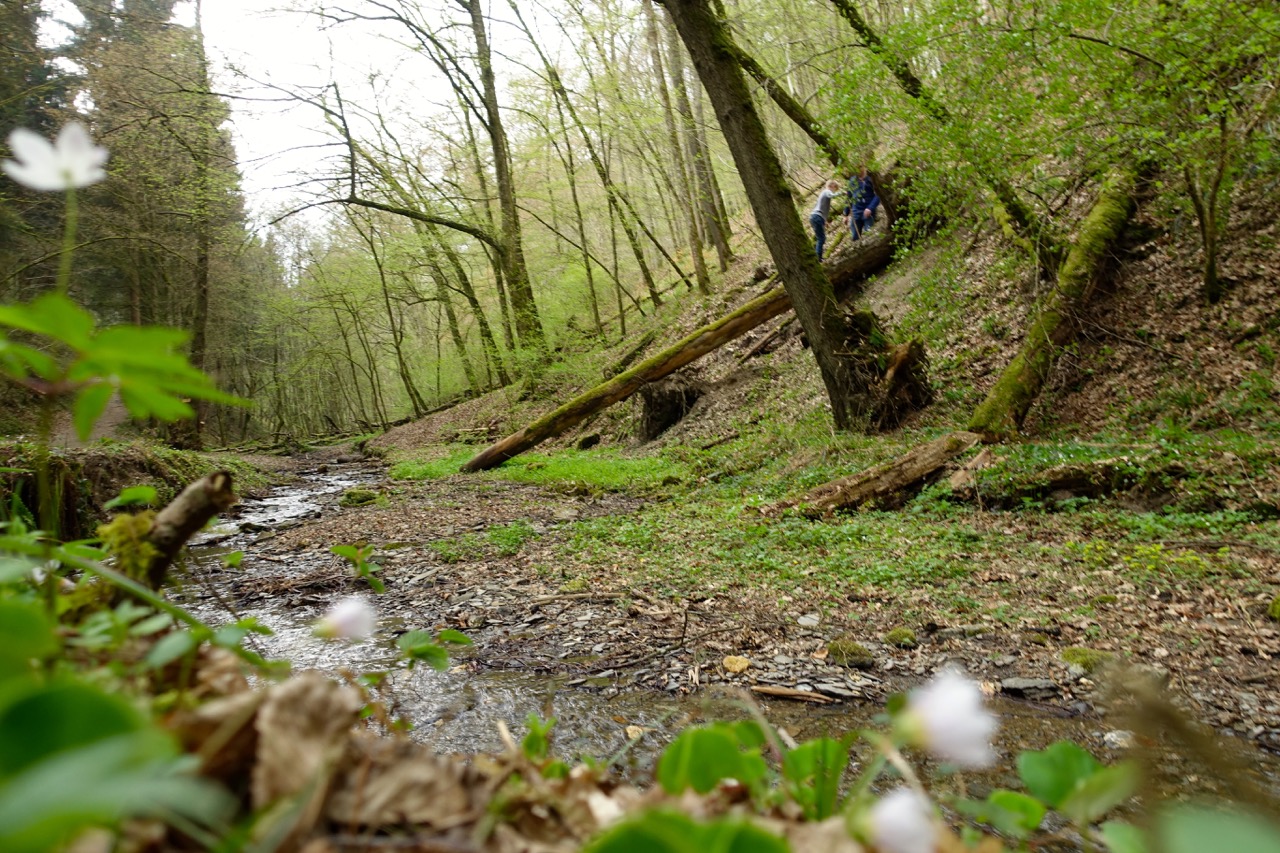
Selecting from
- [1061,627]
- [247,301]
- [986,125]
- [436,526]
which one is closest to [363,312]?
[247,301]

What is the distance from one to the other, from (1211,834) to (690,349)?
1161 centimetres

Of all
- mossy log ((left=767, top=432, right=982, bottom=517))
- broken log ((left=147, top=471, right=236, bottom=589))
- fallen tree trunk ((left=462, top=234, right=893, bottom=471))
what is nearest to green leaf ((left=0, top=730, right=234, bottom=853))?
broken log ((left=147, top=471, right=236, bottom=589))

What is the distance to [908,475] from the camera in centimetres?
639

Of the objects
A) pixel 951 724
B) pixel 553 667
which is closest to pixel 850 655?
pixel 553 667

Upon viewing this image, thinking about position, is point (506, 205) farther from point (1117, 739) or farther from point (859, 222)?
point (1117, 739)

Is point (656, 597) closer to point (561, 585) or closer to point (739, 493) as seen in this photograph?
point (561, 585)

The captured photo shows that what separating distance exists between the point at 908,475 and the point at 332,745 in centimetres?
645

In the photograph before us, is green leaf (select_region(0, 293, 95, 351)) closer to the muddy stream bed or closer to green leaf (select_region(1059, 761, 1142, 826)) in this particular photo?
the muddy stream bed

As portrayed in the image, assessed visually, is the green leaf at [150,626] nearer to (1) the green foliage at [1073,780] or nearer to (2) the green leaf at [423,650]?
(2) the green leaf at [423,650]

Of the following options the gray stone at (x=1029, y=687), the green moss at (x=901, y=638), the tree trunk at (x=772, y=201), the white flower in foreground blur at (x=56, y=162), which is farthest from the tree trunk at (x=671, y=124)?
the white flower in foreground blur at (x=56, y=162)

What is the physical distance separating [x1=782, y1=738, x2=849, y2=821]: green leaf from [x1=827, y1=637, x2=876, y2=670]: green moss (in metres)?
2.77

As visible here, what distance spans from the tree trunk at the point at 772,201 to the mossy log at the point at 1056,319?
1.53 m

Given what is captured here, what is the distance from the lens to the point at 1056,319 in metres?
7.51

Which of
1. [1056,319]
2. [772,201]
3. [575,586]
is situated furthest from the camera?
[772,201]
